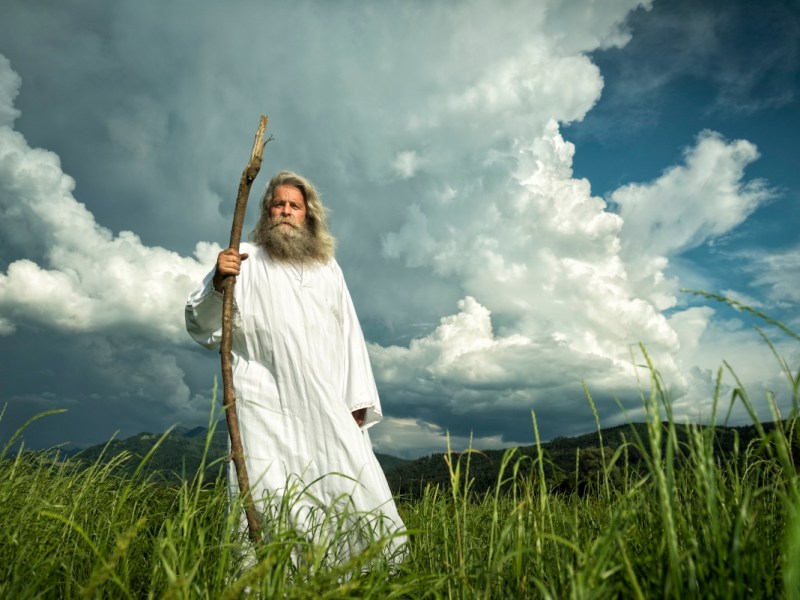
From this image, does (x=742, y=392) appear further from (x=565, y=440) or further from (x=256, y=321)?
(x=565, y=440)

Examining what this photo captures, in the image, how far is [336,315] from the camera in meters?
5.10

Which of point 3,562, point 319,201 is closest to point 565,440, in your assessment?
point 319,201

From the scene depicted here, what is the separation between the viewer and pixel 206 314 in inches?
188

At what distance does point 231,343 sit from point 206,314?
1.31 metres

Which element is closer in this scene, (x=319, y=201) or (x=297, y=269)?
(x=297, y=269)

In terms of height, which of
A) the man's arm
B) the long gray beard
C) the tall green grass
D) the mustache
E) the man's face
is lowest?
the tall green grass

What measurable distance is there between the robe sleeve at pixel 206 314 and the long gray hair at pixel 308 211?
0.92 metres

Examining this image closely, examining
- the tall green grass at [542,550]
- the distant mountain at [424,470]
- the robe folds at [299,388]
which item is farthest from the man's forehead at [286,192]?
the tall green grass at [542,550]

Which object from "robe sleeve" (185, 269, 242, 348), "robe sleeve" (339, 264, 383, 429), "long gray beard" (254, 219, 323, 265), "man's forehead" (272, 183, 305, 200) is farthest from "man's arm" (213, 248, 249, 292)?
"man's forehead" (272, 183, 305, 200)

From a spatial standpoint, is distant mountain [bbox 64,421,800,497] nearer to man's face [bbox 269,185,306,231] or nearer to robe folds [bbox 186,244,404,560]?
robe folds [bbox 186,244,404,560]

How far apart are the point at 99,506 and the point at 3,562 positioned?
1.87 metres

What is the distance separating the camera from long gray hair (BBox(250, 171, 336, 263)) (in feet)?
18.1

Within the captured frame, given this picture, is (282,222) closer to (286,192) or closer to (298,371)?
(286,192)

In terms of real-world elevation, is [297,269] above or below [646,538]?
above
